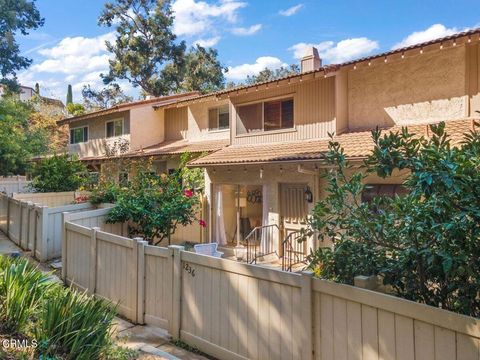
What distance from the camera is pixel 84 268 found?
6.87m

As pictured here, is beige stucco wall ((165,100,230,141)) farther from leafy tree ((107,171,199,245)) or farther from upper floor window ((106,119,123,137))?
leafy tree ((107,171,199,245))

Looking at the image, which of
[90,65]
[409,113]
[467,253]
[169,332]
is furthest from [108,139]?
[90,65]

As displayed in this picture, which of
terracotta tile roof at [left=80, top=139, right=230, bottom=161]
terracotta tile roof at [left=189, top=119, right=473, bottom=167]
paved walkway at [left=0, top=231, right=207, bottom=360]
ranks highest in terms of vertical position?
terracotta tile roof at [left=80, top=139, right=230, bottom=161]

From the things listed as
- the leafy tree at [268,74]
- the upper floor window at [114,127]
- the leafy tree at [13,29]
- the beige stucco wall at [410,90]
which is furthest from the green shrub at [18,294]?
the leafy tree at [268,74]

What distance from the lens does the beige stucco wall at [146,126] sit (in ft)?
64.7

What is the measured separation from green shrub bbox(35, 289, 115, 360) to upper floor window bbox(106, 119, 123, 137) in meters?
17.8

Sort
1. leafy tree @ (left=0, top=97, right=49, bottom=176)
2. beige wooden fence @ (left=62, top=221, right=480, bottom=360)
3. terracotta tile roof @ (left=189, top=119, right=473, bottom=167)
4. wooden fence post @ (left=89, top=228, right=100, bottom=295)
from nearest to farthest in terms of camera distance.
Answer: beige wooden fence @ (left=62, top=221, right=480, bottom=360)
wooden fence post @ (left=89, top=228, right=100, bottom=295)
terracotta tile roof @ (left=189, top=119, right=473, bottom=167)
leafy tree @ (left=0, top=97, right=49, bottom=176)

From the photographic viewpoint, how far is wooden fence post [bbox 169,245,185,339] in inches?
196

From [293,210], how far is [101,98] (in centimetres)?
3446

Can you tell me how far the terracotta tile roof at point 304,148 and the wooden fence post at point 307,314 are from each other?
5024mm

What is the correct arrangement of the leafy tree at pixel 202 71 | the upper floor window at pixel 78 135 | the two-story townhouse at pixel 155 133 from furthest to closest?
the leafy tree at pixel 202 71
the upper floor window at pixel 78 135
the two-story townhouse at pixel 155 133

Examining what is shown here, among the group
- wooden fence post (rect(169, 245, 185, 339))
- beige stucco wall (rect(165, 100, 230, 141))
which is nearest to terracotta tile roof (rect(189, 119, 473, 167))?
beige stucco wall (rect(165, 100, 230, 141))

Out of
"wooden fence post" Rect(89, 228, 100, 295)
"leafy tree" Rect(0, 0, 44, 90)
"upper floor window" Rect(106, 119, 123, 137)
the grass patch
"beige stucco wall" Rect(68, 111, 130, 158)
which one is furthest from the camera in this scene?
"leafy tree" Rect(0, 0, 44, 90)

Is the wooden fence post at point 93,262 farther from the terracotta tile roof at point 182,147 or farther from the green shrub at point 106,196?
the terracotta tile roof at point 182,147
